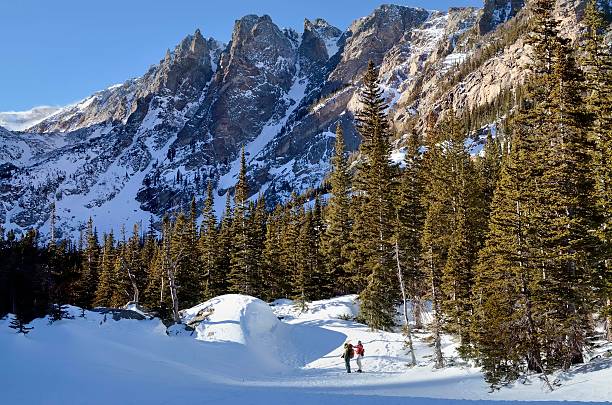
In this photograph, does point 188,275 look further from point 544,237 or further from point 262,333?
point 544,237

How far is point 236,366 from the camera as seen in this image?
28469 millimetres

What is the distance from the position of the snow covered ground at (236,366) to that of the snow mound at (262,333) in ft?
0.26

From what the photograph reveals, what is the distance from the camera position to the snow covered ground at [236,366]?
15.1 metres

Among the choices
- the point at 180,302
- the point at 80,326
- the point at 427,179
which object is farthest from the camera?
the point at 180,302

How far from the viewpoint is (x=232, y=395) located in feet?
49.7

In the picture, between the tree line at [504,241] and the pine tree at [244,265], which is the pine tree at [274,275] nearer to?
the pine tree at [244,265]

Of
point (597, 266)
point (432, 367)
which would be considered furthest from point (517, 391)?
point (432, 367)

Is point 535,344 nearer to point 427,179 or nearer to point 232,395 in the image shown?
point 232,395

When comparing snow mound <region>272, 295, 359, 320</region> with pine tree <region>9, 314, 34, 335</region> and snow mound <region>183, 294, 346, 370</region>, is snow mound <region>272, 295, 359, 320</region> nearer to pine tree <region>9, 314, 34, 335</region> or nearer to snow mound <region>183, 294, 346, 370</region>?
snow mound <region>183, 294, 346, 370</region>

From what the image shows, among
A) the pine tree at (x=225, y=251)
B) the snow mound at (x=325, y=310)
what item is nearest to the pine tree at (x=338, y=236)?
the snow mound at (x=325, y=310)

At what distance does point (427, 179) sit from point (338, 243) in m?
11.2

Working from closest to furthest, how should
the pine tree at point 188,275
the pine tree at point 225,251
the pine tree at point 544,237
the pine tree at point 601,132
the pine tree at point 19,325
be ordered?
the pine tree at point 544,237 < the pine tree at point 601,132 < the pine tree at point 19,325 < the pine tree at point 188,275 < the pine tree at point 225,251

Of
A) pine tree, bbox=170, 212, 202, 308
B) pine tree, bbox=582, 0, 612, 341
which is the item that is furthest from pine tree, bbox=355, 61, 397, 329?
pine tree, bbox=170, 212, 202, 308

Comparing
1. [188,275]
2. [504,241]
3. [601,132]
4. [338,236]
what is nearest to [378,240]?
[338,236]
